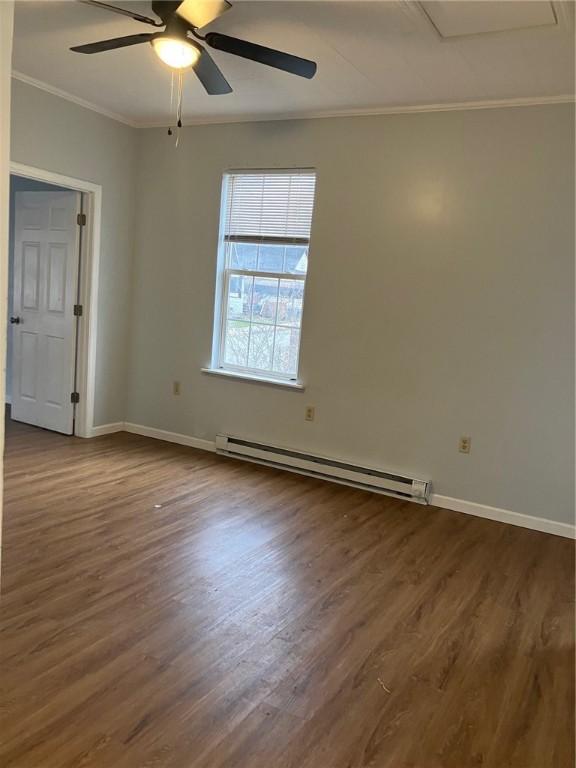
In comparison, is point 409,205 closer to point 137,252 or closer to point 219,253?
point 219,253

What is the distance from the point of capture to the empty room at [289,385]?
2111 millimetres

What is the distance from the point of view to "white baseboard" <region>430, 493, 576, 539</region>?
3848 millimetres

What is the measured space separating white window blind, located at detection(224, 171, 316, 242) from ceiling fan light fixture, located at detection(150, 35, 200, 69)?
5.94 feet

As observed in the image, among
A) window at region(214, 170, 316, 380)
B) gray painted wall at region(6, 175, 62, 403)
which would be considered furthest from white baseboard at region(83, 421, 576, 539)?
gray painted wall at region(6, 175, 62, 403)

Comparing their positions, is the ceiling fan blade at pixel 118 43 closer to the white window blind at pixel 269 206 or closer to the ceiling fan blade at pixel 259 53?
the ceiling fan blade at pixel 259 53

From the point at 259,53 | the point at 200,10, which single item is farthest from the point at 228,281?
the point at 200,10

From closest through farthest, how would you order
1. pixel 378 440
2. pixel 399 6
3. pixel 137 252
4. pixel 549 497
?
pixel 399 6
pixel 549 497
pixel 378 440
pixel 137 252

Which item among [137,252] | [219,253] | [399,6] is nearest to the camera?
[399,6]

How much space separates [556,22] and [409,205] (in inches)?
61.2

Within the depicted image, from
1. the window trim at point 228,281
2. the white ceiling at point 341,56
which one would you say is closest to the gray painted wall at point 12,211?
the white ceiling at point 341,56

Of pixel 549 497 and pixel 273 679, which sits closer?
pixel 273 679

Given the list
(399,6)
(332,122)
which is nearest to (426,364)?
(332,122)

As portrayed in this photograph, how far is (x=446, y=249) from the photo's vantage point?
4.07 m

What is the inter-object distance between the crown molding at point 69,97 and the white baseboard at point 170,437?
267 cm
